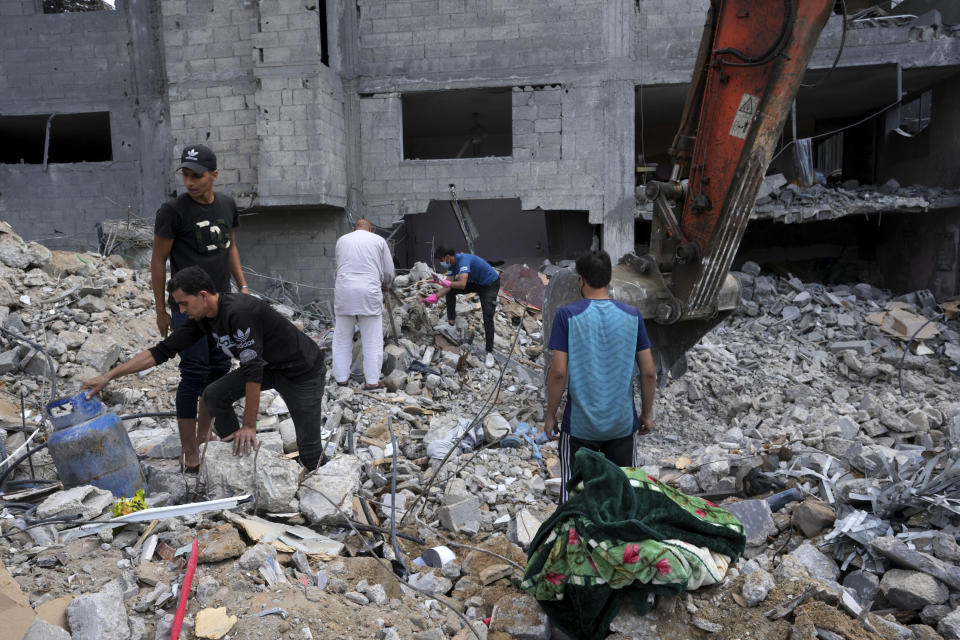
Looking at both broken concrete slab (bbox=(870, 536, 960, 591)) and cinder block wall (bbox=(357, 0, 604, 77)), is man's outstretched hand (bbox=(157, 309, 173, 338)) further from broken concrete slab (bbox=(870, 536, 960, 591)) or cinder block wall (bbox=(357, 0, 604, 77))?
cinder block wall (bbox=(357, 0, 604, 77))

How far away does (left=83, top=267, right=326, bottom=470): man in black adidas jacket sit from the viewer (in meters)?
3.25

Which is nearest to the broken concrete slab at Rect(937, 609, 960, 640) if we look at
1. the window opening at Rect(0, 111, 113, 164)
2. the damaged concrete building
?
the damaged concrete building

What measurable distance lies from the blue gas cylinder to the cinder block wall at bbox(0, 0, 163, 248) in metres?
9.05

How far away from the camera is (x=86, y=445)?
11.0 ft

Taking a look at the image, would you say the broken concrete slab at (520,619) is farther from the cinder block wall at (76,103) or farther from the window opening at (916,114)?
the window opening at (916,114)

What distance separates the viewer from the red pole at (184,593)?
2.42 m

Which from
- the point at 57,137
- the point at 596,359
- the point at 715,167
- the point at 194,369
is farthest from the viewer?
→ the point at 57,137

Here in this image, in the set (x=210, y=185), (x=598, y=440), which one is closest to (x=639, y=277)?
(x=598, y=440)

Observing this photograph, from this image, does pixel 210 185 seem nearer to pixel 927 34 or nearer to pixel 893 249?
pixel 927 34

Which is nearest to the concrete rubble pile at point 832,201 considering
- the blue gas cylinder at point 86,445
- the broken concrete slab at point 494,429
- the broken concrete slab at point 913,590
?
the broken concrete slab at point 494,429

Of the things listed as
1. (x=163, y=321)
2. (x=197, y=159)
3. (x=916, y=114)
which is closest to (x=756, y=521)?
(x=163, y=321)

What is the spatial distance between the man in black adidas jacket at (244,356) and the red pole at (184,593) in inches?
25.9

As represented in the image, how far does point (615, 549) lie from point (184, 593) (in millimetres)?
1670

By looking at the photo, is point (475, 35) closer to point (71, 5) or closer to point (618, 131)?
point (618, 131)
